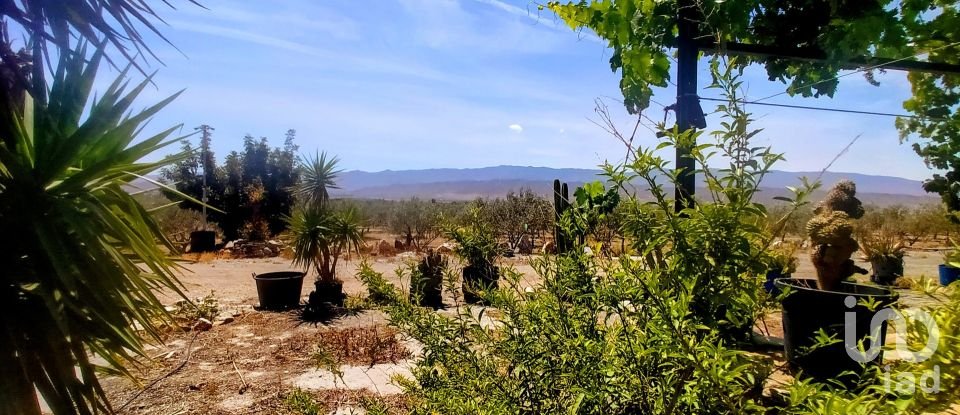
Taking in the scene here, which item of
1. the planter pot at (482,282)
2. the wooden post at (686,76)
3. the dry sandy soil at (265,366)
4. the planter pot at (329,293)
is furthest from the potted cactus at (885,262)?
the planter pot at (482,282)

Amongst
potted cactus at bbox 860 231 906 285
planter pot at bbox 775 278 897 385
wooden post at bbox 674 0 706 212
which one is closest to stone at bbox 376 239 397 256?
potted cactus at bbox 860 231 906 285

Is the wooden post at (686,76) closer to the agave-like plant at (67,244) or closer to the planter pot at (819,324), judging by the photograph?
the planter pot at (819,324)

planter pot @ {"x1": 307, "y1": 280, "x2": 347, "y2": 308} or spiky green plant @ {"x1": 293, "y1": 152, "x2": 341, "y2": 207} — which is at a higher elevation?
spiky green plant @ {"x1": 293, "y1": 152, "x2": 341, "y2": 207}

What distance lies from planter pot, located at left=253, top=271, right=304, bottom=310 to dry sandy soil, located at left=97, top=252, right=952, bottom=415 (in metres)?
0.24

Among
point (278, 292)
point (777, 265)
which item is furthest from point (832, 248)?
point (278, 292)

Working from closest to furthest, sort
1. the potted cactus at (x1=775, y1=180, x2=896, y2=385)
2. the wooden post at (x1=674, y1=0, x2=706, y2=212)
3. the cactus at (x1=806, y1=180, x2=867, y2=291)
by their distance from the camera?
the wooden post at (x1=674, y1=0, x2=706, y2=212)
the potted cactus at (x1=775, y1=180, x2=896, y2=385)
the cactus at (x1=806, y1=180, x2=867, y2=291)

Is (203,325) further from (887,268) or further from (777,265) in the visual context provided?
(887,268)

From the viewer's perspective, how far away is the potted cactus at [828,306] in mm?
2215

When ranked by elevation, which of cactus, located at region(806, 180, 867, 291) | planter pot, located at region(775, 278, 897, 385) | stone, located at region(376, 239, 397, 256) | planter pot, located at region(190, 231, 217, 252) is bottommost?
stone, located at region(376, 239, 397, 256)

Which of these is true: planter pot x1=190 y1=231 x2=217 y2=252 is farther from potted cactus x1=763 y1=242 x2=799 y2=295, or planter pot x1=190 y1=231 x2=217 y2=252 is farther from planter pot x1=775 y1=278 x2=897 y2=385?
planter pot x1=775 y1=278 x2=897 y2=385

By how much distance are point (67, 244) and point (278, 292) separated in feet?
15.3

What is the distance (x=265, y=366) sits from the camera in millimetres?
3918

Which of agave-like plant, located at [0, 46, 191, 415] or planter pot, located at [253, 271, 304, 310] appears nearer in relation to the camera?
agave-like plant, located at [0, 46, 191, 415]

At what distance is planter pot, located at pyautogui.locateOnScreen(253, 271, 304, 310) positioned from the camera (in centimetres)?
610
